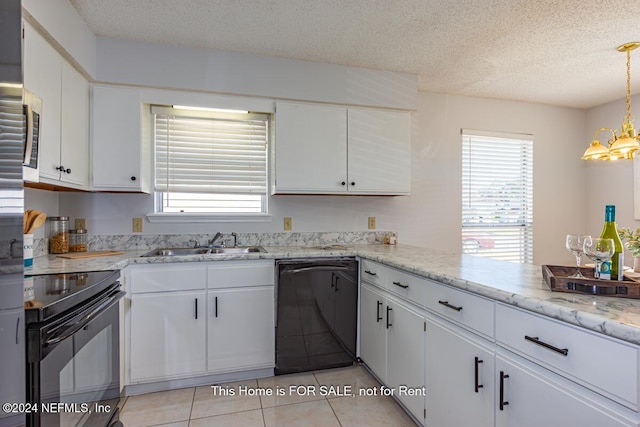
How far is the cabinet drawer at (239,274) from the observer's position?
7.63 ft

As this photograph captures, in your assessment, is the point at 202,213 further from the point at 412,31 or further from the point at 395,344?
the point at 412,31

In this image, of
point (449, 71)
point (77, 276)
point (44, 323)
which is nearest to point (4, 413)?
point (44, 323)

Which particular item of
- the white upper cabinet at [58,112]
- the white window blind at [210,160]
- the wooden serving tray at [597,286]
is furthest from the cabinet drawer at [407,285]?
the white upper cabinet at [58,112]

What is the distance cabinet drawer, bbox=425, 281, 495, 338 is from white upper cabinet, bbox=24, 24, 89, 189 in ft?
7.08

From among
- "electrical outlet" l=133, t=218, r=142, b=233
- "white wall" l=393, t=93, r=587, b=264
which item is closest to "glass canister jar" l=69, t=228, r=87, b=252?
"electrical outlet" l=133, t=218, r=142, b=233

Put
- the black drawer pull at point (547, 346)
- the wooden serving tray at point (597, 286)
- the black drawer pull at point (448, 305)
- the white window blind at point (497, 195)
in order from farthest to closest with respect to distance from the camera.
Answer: the white window blind at point (497, 195), the black drawer pull at point (448, 305), the wooden serving tray at point (597, 286), the black drawer pull at point (547, 346)

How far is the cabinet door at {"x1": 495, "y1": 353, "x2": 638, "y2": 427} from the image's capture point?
0.92 metres

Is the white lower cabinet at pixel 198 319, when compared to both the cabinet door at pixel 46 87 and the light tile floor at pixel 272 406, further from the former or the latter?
the cabinet door at pixel 46 87

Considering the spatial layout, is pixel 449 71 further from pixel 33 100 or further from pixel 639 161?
pixel 33 100

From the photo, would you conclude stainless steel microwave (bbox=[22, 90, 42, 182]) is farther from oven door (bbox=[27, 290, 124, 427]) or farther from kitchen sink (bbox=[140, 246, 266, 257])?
kitchen sink (bbox=[140, 246, 266, 257])

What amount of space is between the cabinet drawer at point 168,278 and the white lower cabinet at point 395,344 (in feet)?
3.93

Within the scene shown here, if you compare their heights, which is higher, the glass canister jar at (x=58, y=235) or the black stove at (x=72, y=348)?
the glass canister jar at (x=58, y=235)

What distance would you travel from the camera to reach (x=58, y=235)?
7.89ft

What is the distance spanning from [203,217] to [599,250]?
2617mm
